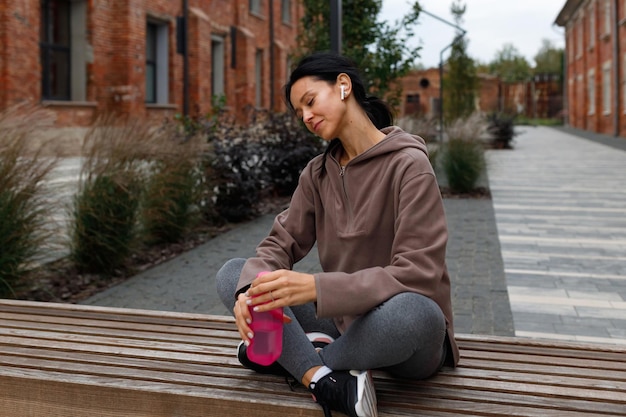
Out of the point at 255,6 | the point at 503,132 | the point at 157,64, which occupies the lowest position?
the point at 503,132

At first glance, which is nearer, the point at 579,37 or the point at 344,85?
the point at 344,85

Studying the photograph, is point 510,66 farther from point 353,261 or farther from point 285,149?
point 353,261

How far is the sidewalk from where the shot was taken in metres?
4.83

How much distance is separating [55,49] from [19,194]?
12.6 m

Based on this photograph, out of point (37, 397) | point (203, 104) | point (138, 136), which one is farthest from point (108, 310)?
point (203, 104)

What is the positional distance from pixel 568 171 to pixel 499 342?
13.4m

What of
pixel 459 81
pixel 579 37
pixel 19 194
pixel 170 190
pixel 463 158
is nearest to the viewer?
pixel 19 194

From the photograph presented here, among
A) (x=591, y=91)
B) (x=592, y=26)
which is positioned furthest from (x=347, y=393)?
(x=591, y=91)

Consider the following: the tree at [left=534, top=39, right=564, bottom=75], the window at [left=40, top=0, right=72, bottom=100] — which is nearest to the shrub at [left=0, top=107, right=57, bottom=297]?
the window at [left=40, top=0, right=72, bottom=100]

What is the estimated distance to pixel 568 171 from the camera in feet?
50.5

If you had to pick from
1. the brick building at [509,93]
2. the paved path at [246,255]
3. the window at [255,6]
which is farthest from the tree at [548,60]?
the paved path at [246,255]

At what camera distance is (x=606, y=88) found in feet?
108

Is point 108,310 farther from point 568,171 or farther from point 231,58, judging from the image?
point 231,58

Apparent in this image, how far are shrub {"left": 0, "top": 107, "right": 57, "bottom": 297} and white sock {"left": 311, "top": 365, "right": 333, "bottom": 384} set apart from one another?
10.1ft
